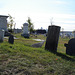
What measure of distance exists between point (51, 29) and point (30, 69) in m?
3.94

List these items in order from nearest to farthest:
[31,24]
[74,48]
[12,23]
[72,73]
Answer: [72,73]
[74,48]
[12,23]
[31,24]

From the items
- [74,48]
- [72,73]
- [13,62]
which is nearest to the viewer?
[72,73]

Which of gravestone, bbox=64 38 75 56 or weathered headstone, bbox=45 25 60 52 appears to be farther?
weathered headstone, bbox=45 25 60 52

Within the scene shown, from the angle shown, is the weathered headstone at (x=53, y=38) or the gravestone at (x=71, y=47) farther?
the weathered headstone at (x=53, y=38)

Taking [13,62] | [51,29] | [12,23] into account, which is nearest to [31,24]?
[12,23]

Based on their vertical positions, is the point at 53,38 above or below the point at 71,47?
above

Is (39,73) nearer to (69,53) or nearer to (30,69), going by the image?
(30,69)

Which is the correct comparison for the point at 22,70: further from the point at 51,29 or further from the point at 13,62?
the point at 51,29

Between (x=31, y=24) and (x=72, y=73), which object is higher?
(x=31, y=24)

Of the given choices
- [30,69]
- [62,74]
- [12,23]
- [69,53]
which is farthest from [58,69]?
[12,23]

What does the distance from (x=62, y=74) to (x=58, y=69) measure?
0.31 meters

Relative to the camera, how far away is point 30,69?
3.46 meters

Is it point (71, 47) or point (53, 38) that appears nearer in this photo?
point (71, 47)

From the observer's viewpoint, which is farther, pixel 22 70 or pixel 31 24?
pixel 31 24
